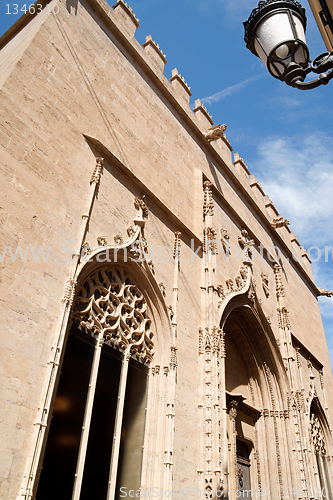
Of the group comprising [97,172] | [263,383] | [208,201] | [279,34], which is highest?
[208,201]

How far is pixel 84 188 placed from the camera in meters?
7.27

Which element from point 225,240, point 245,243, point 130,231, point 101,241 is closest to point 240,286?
point 225,240

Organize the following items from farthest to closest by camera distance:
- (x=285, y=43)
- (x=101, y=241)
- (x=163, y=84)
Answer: (x=163, y=84), (x=101, y=241), (x=285, y=43)

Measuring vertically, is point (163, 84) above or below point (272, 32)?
above

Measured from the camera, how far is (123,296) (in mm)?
7637

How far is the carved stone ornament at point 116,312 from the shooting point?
6891mm

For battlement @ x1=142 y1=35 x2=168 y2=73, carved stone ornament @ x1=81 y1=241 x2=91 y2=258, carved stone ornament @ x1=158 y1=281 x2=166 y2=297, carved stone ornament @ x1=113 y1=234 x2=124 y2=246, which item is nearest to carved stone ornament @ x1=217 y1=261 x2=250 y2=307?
carved stone ornament @ x1=158 y1=281 x2=166 y2=297

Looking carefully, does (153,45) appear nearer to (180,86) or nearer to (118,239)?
(180,86)

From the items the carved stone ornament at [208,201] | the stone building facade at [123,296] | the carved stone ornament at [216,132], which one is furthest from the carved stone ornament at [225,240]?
the carved stone ornament at [216,132]

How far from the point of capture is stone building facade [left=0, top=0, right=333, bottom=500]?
5.70m

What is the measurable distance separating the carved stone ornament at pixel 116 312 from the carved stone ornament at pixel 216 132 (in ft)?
19.9

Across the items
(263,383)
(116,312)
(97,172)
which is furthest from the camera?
(263,383)

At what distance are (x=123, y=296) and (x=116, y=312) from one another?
36cm

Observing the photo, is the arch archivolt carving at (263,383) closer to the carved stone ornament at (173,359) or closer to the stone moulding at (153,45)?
the carved stone ornament at (173,359)
